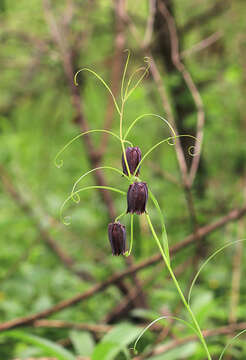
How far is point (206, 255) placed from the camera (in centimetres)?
477

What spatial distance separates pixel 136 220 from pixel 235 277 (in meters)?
0.97

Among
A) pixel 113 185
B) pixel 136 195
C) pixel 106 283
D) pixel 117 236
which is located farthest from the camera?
pixel 113 185

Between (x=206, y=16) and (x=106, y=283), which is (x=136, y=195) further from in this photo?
(x=206, y=16)

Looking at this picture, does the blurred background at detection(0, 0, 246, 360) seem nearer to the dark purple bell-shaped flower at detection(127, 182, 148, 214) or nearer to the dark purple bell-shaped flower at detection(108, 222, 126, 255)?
the dark purple bell-shaped flower at detection(108, 222, 126, 255)

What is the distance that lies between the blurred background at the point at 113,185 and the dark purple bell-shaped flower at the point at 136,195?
33.2 inches

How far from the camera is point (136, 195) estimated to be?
132 centimetres

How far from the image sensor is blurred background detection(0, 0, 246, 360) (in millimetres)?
2873

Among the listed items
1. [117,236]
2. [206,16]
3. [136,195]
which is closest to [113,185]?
[206,16]

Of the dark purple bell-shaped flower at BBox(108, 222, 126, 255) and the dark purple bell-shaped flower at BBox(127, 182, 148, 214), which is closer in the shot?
the dark purple bell-shaped flower at BBox(127, 182, 148, 214)

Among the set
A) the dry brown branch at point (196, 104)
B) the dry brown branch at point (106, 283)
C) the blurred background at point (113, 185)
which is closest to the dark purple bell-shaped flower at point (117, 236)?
the blurred background at point (113, 185)

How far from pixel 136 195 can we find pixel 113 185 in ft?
11.4

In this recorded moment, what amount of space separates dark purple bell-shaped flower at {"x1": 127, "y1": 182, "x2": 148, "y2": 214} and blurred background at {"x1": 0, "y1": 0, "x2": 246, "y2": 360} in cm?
84

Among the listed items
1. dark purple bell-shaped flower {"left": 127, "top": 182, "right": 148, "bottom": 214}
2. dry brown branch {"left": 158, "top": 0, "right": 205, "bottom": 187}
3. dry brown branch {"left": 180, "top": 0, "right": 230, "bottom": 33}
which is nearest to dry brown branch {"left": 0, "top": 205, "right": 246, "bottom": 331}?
dry brown branch {"left": 158, "top": 0, "right": 205, "bottom": 187}

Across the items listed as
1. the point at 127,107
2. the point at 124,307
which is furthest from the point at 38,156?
the point at 124,307
